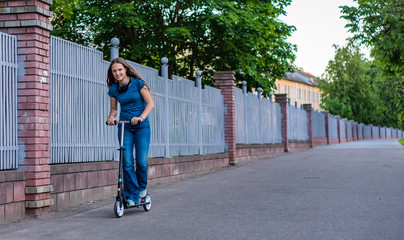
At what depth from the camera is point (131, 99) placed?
22.9 feet

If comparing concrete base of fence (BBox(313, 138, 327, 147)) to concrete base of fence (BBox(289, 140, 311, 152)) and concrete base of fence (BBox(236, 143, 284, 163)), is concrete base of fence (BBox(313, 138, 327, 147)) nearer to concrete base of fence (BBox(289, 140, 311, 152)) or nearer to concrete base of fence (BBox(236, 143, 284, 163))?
concrete base of fence (BBox(289, 140, 311, 152))

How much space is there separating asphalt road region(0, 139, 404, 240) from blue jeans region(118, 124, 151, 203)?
31 centimetres

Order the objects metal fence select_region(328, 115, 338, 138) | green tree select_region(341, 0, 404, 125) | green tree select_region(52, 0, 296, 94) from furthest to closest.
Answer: metal fence select_region(328, 115, 338, 138) < green tree select_region(52, 0, 296, 94) < green tree select_region(341, 0, 404, 125)

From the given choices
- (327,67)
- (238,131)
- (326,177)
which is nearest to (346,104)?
(327,67)

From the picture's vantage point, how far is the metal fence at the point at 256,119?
62.6 ft

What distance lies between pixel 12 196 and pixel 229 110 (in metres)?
11.2

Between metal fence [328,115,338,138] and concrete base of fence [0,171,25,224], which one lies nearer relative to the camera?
concrete base of fence [0,171,25,224]

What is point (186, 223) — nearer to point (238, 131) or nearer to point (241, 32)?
point (238, 131)

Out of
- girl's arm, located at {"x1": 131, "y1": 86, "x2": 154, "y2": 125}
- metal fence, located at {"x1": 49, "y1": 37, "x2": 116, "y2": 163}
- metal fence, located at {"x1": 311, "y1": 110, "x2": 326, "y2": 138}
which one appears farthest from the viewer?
metal fence, located at {"x1": 311, "y1": 110, "x2": 326, "y2": 138}

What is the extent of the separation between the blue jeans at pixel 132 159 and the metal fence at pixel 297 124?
72.1 ft

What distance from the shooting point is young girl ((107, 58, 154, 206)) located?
692 cm

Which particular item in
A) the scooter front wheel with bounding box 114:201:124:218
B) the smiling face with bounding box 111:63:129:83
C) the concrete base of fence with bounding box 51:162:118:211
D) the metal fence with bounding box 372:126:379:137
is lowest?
A: the scooter front wheel with bounding box 114:201:124:218

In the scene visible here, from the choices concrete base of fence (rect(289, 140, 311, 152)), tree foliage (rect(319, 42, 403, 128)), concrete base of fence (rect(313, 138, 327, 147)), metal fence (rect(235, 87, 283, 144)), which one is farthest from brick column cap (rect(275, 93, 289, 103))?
tree foliage (rect(319, 42, 403, 128))

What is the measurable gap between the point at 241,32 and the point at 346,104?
57.4 metres
